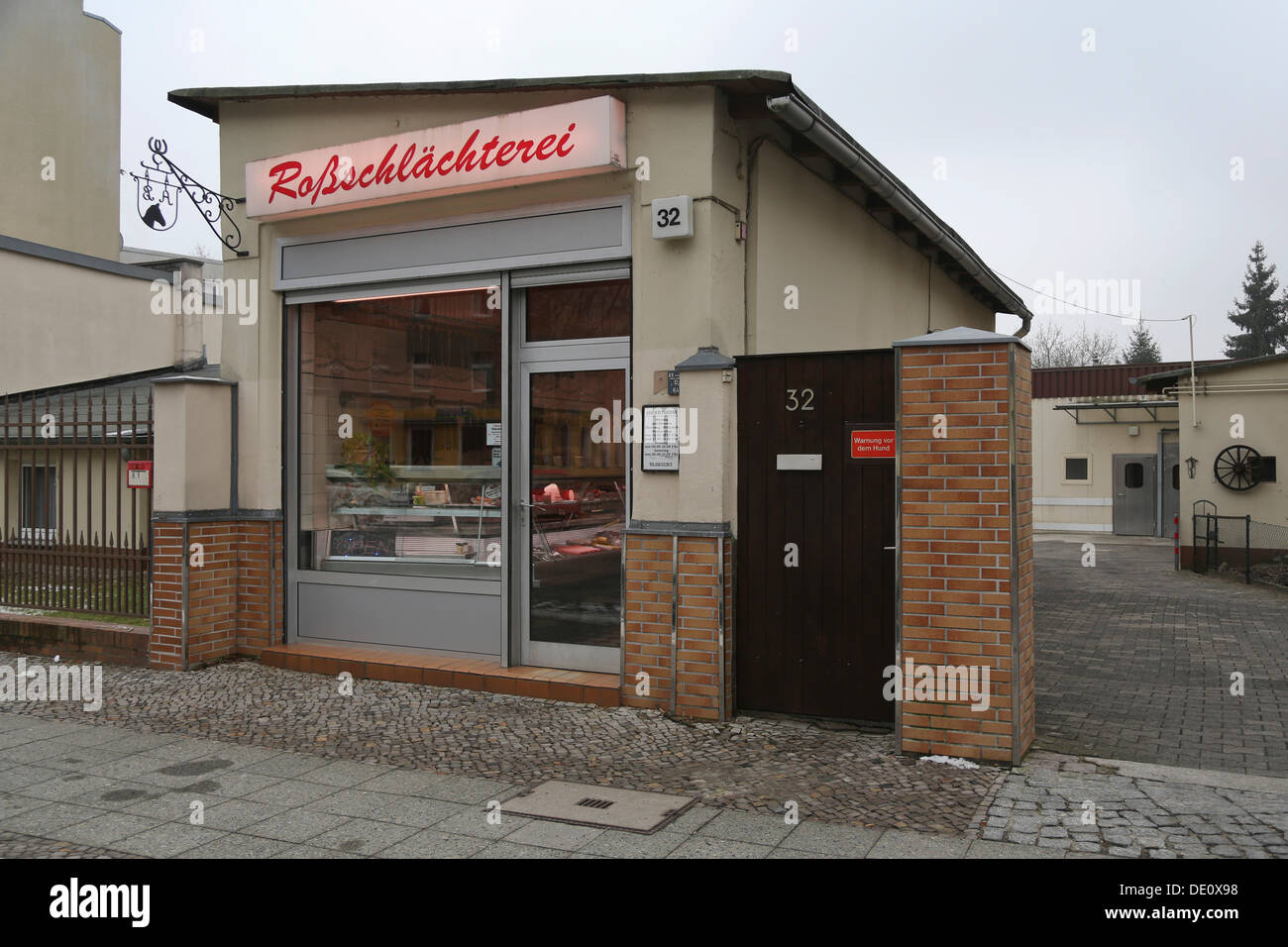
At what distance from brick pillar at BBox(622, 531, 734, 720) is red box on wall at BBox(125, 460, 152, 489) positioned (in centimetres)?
425

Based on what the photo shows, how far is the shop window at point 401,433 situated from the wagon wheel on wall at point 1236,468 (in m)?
14.7

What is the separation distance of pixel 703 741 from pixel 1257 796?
9.09ft

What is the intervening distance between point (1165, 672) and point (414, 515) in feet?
19.9

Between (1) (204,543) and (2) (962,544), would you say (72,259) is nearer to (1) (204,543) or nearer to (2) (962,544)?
(1) (204,543)

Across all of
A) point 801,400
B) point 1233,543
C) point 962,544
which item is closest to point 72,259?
point 801,400

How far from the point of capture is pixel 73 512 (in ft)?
28.1

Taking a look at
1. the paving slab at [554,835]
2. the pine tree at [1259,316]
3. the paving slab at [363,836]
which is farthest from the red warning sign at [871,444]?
the pine tree at [1259,316]

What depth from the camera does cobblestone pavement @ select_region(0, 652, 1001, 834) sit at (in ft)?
16.0

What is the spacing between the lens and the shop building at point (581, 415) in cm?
593

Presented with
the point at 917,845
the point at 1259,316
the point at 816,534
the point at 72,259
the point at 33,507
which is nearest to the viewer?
the point at 917,845

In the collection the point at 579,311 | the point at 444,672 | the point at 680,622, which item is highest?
the point at 579,311

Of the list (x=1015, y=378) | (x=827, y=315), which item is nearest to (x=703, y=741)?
(x=1015, y=378)

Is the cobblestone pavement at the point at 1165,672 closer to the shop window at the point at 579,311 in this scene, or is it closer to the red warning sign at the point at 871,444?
the red warning sign at the point at 871,444
